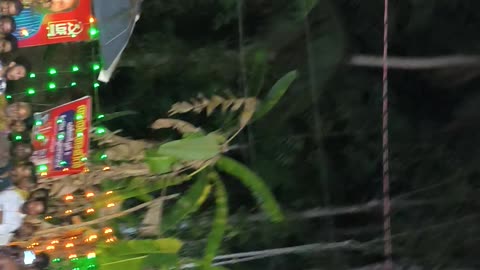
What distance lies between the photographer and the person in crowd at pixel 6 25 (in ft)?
1.58

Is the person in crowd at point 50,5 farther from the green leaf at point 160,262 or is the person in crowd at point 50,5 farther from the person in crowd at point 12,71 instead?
the green leaf at point 160,262

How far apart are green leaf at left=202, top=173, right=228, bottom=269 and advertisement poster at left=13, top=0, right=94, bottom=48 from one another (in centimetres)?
18

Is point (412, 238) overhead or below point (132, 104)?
below

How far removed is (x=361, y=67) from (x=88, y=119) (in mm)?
275

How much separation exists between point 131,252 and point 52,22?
206 mm

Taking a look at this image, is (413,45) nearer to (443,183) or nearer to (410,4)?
(410,4)

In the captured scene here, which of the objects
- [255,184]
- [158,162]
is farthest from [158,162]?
[255,184]

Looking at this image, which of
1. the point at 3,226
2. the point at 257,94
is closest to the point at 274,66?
the point at 257,94

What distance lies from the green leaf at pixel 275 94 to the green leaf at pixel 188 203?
A: 84 millimetres

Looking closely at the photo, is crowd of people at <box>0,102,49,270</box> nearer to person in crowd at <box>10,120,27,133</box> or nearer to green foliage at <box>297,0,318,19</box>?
person in crowd at <box>10,120,27,133</box>

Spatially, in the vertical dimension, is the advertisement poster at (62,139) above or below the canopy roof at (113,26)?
below

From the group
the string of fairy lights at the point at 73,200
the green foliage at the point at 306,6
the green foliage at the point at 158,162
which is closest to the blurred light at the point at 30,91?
the string of fairy lights at the point at 73,200

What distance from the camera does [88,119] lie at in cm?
53

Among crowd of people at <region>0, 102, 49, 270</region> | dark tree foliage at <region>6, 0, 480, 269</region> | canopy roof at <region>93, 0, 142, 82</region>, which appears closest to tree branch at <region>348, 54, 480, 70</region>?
dark tree foliage at <region>6, 0, 480, 269</region>
